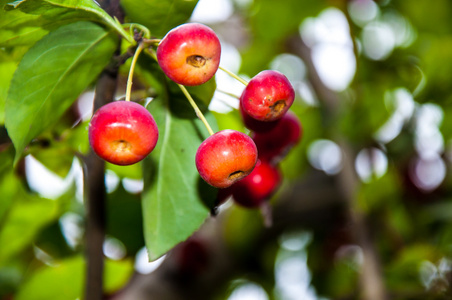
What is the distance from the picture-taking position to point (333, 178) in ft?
7.69

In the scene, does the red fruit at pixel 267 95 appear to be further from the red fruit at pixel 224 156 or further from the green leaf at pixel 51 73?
the green leaf at pixel 51 73

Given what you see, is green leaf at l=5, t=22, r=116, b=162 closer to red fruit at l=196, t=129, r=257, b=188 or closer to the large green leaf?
the large green leaf

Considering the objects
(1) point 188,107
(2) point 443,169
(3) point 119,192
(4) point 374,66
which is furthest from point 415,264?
(1) point 188,107

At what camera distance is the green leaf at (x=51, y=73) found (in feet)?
2.70

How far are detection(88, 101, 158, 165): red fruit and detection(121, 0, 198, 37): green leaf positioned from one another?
0.19 m

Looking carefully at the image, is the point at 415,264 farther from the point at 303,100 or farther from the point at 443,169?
the point at 303,100

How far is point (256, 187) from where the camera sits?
1151mm

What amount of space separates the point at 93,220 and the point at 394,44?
1.70 m

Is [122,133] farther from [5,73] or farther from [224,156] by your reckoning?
[5,73]

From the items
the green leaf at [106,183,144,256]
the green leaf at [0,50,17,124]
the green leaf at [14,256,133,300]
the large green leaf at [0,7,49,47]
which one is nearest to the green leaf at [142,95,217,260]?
the large green leaf at [0,7,49,47]

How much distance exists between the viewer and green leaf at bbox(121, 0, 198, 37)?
871 millimetres

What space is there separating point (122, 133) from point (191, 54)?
0.15m

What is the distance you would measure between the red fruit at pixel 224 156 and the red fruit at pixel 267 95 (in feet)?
0.24

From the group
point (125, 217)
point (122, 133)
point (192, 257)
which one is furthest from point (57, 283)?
point (122, 133)
